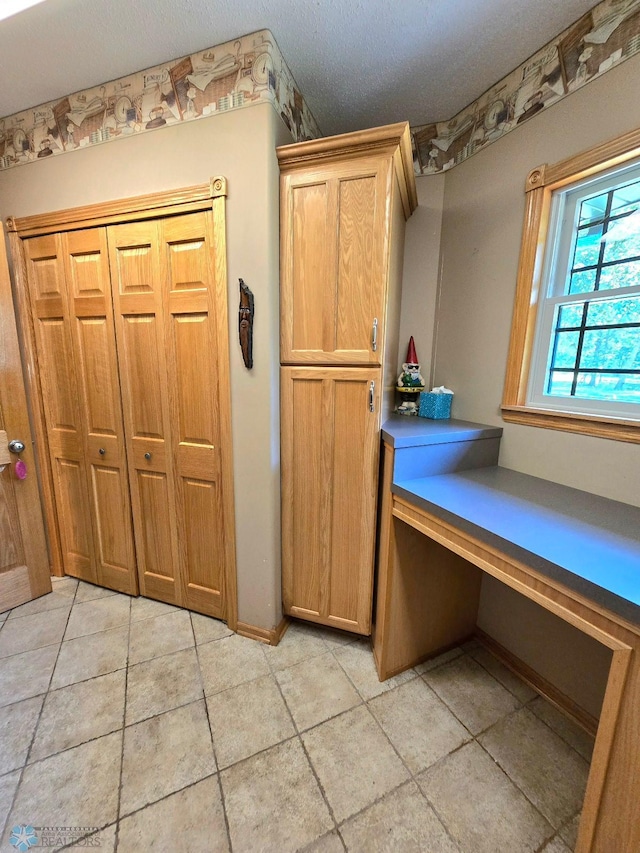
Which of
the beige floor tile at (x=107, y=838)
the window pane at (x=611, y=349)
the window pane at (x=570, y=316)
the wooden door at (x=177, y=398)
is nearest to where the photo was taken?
the beige floor tile at (x=107, y=838)

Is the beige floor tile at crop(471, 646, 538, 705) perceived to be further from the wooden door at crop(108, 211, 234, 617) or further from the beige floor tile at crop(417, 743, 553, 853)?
the wooden door at crop(108, 211, 234, 617)

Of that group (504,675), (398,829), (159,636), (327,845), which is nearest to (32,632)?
(159,636)

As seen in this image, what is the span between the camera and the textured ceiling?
1.12 m

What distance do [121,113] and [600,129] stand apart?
1970 millimetres

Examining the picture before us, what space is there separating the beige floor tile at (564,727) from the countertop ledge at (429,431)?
114 centimetres

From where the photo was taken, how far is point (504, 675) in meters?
1.47

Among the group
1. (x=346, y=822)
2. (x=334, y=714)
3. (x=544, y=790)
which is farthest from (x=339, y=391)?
(x=544, y=790)

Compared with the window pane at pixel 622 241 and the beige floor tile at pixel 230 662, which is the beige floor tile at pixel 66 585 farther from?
the window pane at pixel 622 241

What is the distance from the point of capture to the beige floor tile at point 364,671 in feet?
4.52

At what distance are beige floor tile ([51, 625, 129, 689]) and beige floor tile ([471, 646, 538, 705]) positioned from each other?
66.0 inches

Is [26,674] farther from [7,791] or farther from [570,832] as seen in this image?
[570,832]

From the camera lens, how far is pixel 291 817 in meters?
0.96

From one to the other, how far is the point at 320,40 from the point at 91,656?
2791 millimetres

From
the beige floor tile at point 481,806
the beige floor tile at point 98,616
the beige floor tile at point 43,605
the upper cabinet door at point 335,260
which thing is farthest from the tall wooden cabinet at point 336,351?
the beige floor tile at point 43,605
